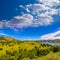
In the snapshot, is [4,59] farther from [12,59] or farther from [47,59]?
[47,59]

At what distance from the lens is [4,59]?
73.2 m

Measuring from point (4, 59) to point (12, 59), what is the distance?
333 cm

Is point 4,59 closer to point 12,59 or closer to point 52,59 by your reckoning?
point 12,59

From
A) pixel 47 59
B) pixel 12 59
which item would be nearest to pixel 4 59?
pixel 12 59

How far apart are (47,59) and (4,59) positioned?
20.9 metres

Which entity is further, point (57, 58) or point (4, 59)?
point (4, 59)

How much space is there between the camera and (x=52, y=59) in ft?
185

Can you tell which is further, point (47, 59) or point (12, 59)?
point (12, 59)

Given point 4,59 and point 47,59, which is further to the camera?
point 4,59

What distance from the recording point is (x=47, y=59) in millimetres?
57750

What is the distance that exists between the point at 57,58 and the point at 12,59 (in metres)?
23.0

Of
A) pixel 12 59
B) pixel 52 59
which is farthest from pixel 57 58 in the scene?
pixel 12 59

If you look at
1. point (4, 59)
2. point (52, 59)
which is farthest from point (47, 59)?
point (4, 59)

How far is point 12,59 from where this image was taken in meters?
75.2
